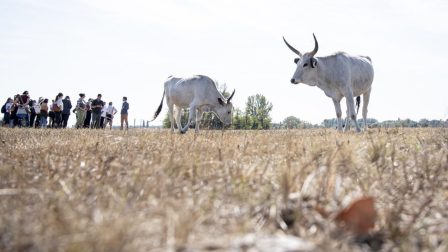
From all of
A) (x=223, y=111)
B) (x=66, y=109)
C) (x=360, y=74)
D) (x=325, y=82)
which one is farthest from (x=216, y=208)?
(x=66, y=109)

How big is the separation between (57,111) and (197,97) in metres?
11.6

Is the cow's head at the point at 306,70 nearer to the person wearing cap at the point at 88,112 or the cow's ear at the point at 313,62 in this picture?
the cow's ear at the point at 313,62

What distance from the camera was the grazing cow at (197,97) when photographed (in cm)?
1513

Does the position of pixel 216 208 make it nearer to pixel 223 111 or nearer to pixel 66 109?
pixel 223 111

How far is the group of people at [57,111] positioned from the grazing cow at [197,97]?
8308 millimetres

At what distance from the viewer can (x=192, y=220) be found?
1721mm

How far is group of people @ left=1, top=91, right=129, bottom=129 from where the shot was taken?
22.5 meters

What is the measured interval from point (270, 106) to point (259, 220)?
103316 mm

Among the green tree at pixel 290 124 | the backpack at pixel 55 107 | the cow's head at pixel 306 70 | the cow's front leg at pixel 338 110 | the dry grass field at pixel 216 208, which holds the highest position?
the cow's head at pixel 306 70

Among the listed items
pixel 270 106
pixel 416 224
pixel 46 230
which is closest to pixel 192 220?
pixel 46 230

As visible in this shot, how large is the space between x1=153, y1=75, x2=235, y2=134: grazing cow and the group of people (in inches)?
327

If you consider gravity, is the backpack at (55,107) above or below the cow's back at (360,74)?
below

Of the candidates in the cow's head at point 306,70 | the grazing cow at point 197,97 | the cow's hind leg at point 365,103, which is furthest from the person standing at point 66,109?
the cow's hind leg at point 365,103

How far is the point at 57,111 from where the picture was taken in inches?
916
